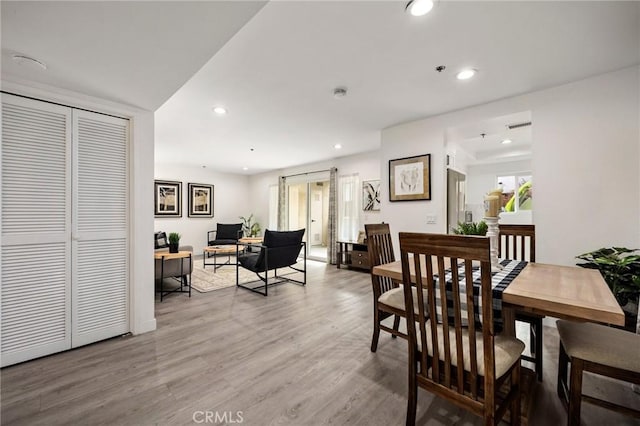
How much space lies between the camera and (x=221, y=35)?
1.52 meters

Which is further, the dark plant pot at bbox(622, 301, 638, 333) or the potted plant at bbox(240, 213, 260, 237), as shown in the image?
the potted plant at bbox(240, 213, 260, 237)

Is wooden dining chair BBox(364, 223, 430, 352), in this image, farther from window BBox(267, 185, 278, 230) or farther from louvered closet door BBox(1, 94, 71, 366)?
window BBox(267, 185, 278, 230)

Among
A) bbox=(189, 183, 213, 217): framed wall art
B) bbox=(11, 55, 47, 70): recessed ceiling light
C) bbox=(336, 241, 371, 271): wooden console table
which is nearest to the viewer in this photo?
bbox=(11, 55, 47, 70): recessed ceiling light

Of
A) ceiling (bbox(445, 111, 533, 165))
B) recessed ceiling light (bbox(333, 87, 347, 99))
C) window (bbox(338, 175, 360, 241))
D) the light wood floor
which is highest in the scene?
recessed ceiling light (bbox(333, 87, 347, 99))

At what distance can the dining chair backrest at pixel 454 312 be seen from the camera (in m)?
1.07

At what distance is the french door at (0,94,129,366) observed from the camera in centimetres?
196

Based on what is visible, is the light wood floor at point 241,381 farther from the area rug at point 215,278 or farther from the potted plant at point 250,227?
the potted plant at point 250,227

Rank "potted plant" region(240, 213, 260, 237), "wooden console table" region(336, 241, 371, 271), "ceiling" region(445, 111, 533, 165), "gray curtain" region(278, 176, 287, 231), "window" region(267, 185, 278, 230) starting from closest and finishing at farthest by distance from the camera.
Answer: "ceiling" region(445, 111, 533, 165)
"wooden console table" region(336, 241, 371, 271)
"gray curtain" region(278, 176, 287, 231)
"window" region(267, 185, 278, 230)
"potted plant" region(240, 213, 260, 237)

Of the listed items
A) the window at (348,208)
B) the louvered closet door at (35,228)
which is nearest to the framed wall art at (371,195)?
the window at (348,208)

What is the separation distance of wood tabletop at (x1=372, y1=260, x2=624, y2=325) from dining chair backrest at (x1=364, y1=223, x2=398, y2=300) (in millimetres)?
605

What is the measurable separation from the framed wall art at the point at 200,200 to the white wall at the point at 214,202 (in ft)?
0.33

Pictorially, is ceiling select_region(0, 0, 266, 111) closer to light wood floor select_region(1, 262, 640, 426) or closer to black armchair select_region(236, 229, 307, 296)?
light wood floor select_region(1, 262, 640, 426)

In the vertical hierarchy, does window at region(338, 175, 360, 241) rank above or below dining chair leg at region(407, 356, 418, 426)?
above

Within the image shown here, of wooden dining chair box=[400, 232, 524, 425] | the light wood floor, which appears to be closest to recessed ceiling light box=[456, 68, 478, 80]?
wooden dining chair box=[400, 232, 524, 425]
